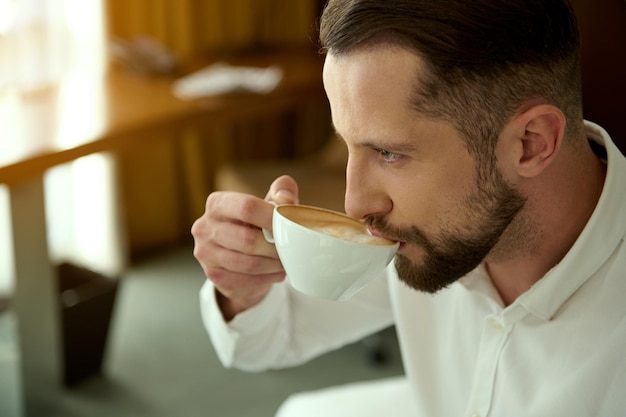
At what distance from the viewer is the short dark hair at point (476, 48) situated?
905 mm

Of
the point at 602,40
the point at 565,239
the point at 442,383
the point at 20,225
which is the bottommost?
the point at 20,225

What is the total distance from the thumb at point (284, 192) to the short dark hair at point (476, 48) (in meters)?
0.20

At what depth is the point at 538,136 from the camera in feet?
3.21

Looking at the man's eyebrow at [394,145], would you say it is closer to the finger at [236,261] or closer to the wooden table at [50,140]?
the finger at [236,261]

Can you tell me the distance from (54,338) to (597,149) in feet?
5.17

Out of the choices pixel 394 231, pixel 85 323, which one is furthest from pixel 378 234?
pixel 85 323

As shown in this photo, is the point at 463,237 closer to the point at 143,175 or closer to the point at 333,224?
the point at 333,224

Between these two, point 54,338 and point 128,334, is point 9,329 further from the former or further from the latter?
point 128,334

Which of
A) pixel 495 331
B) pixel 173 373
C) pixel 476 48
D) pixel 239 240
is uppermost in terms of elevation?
pixel 476 48

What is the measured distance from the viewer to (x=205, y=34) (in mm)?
3229

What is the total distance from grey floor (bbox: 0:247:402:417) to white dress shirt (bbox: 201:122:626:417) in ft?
3.45

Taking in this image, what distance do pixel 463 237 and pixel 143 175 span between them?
7.70 ft

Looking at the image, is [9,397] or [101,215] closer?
[9,397]

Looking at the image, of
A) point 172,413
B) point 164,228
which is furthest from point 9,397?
point 164,228
